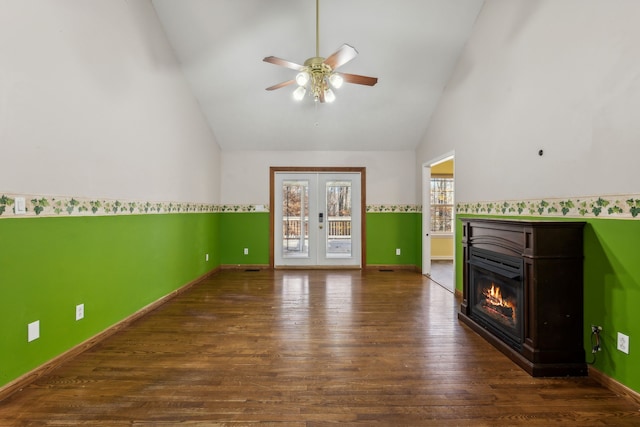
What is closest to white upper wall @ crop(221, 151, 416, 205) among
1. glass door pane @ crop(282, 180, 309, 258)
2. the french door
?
the french door

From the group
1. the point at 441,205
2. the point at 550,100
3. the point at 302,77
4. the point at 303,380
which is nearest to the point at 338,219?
the point at 441,205

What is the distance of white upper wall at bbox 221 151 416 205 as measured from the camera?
6.21 metres

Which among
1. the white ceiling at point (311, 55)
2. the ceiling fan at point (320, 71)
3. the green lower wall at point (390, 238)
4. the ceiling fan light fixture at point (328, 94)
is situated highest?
the white ceiling at point (311, 55)

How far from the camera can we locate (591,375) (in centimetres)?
227

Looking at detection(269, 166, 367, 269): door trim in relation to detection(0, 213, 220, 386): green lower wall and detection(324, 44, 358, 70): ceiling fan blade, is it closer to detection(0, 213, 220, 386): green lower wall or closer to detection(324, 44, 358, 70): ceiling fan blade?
detection(0, 213, 220, 386): green lower wall

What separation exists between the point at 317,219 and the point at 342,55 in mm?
3856

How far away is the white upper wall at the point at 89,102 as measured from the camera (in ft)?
6.77

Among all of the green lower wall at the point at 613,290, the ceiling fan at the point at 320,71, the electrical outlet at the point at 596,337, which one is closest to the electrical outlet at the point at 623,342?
the green lower wall at the point at 613,290

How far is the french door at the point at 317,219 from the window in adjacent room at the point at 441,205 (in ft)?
7.95

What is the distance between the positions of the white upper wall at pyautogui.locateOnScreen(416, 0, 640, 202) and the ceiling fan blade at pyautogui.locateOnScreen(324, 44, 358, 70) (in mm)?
1637

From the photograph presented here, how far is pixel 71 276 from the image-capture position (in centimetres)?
254

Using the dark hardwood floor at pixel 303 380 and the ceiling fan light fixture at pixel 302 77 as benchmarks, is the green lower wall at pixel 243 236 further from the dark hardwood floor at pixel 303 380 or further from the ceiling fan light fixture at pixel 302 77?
the ceiling fan light fixture at pixel 302 77

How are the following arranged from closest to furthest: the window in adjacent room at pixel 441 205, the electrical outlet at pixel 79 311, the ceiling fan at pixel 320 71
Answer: the electrical outlet at pixel 79 311, the ceiling fan at pixel 320 71, the window in adjacent room at pixel 441 205

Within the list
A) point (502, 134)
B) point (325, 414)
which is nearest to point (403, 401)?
point (325, 414)
